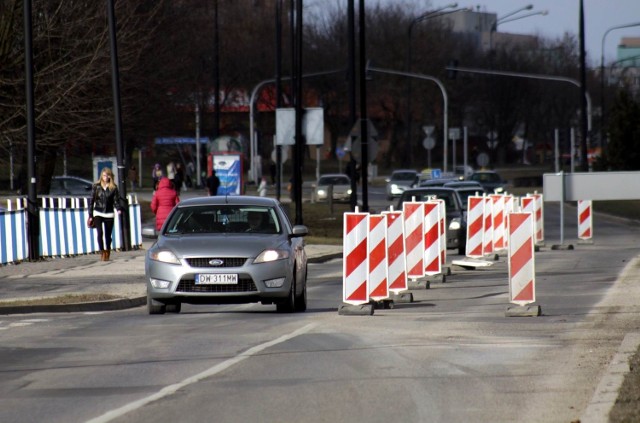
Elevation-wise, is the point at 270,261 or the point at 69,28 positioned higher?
the point at 69,28

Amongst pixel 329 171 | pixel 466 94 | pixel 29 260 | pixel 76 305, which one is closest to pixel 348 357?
pixel 76 305

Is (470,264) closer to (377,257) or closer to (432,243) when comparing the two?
(432,243)

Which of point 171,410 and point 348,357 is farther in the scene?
point 348,357

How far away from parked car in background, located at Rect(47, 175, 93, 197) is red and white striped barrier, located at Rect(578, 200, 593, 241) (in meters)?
20.0

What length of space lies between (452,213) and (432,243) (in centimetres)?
1006

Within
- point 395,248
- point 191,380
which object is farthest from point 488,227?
point 191,380

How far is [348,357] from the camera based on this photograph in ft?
42.5

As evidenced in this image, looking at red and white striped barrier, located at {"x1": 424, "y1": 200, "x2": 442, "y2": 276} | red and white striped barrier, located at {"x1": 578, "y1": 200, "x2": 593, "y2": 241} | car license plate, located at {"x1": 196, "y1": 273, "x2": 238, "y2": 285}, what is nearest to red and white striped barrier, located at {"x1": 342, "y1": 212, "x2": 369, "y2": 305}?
car license plate, located at {"x1": 196, "y1": 273, "x2": 238, "y2": 285}

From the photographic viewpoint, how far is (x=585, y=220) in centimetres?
3803

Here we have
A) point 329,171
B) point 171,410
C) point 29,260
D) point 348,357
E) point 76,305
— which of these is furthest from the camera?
point 329,171

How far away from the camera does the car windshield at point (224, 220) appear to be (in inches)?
728

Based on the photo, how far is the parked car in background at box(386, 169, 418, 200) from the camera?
219 feet

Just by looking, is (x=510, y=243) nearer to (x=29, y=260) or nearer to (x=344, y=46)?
(x=29, y=260)

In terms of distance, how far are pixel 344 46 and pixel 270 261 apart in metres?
85.3
